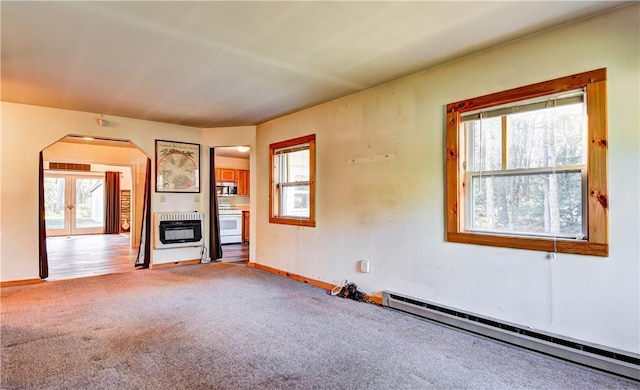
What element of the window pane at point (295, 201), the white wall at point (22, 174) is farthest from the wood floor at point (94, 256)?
the window pane at point (295, 201)

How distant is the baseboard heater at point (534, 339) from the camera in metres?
2.14

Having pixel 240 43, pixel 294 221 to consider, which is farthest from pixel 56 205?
pixel 240 43

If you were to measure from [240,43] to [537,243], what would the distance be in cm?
282

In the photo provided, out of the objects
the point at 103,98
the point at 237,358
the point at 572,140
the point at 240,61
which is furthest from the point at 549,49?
the point at 103,98

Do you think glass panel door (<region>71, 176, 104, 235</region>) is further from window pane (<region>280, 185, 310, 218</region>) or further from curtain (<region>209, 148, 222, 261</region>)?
window pane (<region>280, 185, 310, 218</region>)

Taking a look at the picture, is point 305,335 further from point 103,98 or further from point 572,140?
point 103,98

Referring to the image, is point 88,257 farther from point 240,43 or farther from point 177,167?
point 240,43

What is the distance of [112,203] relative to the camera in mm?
11195

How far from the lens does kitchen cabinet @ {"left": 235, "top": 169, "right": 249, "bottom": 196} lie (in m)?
9.23

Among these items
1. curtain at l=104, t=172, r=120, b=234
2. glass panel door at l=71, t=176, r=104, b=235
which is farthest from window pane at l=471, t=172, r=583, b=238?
glass panel door at l=71, t=176, r=104, b=235

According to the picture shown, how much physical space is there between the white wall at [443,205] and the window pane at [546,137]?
215mm

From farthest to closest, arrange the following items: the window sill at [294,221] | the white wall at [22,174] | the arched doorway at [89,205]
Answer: the arched doorway at [89,205]
the window sill at [294,221]
the white wall at [22,174]

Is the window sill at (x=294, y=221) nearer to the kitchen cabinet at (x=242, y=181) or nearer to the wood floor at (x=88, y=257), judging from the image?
the wood floor at (x=88, y=257)

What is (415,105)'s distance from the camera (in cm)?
338
